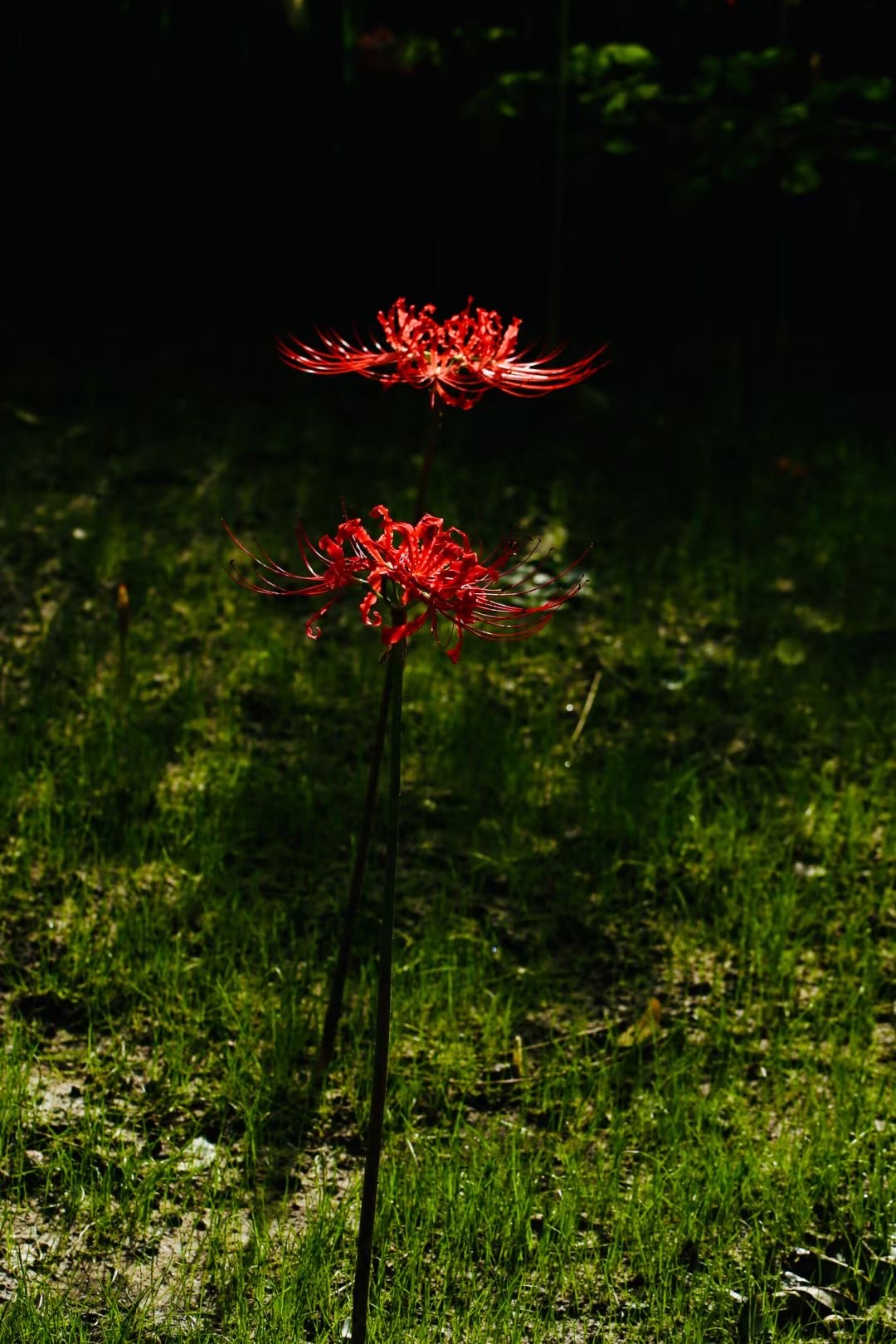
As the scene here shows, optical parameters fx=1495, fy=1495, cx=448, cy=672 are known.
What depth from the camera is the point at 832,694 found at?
13.6ft

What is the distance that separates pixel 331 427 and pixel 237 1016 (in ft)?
9.37

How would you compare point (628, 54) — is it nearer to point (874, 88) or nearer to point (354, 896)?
point (874, 88)

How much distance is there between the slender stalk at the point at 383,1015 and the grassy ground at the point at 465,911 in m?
0.37

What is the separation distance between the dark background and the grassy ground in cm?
105

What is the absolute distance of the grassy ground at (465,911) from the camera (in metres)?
2.57

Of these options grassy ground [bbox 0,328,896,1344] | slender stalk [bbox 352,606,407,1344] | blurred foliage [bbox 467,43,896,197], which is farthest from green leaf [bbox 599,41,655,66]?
slender stalk [bbox 352,606,407,1344]

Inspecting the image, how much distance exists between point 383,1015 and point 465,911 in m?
1.41

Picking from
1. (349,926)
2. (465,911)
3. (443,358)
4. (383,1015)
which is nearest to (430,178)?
(465,911)

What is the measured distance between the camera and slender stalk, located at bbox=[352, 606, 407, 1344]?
188 cm

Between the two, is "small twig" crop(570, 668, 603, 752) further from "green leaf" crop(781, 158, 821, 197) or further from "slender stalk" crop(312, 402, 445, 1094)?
"green leaf" crop(781, 158, 821, 197)

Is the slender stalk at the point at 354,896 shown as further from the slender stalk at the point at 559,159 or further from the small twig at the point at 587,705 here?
the slender stalk at the point at 559,159

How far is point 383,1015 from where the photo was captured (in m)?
2.00

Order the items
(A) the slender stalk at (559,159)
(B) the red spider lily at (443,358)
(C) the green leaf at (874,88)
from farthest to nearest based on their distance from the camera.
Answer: (A) the slender stalk at (559,159) < (C) the green leaf at (874,88) < (B) the red spider lily at (443,358)

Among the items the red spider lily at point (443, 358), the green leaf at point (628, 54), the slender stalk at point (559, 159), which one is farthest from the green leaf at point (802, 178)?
the red spider lily at point (443, 358)
